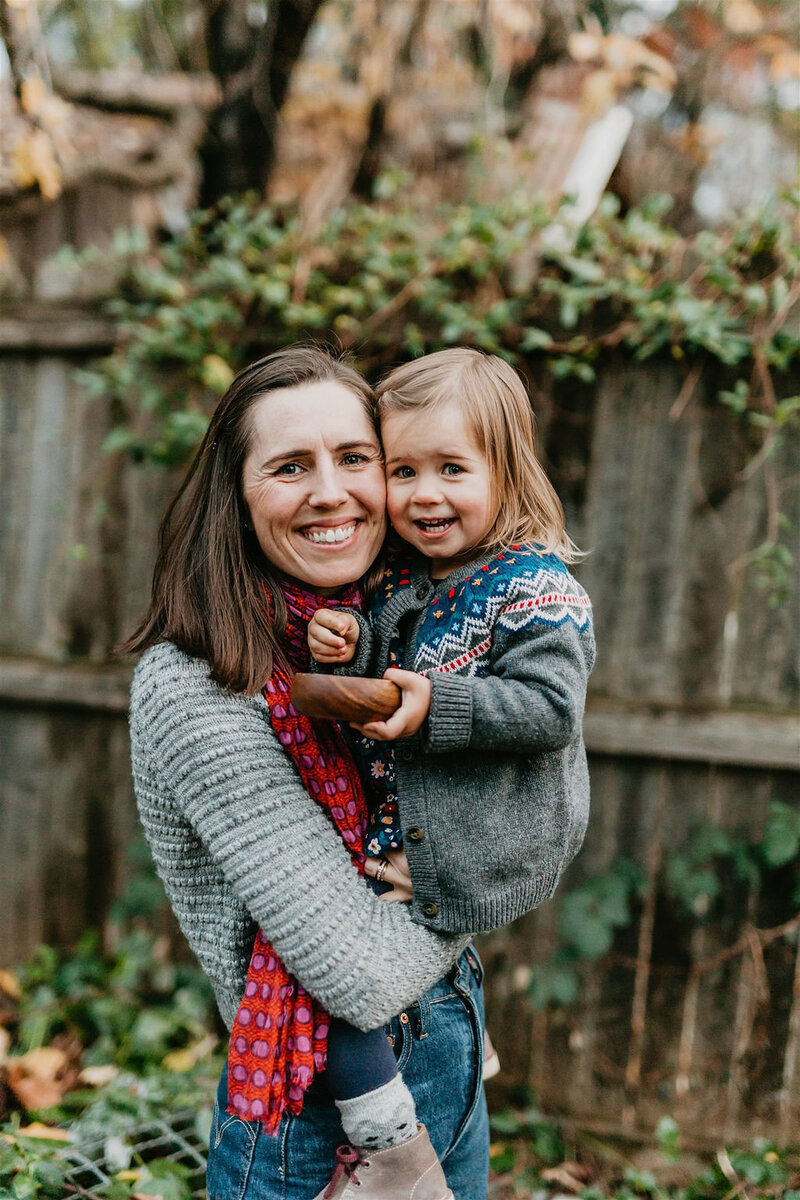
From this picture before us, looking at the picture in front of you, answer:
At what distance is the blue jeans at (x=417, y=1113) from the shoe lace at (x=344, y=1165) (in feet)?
0.21

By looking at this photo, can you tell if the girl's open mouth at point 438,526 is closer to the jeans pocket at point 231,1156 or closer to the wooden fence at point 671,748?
the jeans pocket at point 231,1156

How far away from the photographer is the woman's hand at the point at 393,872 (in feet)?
5.07

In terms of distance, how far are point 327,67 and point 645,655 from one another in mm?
3308

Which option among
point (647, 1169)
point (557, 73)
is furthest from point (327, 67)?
point (647, 1169)

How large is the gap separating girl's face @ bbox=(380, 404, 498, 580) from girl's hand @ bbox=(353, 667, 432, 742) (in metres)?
0.34

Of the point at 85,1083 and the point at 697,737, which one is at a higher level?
the point at 697,737

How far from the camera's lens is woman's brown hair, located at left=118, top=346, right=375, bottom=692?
152cm

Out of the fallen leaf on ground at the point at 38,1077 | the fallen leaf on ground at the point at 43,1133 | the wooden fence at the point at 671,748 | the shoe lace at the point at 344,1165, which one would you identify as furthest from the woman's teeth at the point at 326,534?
the fallen leaf on ground at the point at 38,1077

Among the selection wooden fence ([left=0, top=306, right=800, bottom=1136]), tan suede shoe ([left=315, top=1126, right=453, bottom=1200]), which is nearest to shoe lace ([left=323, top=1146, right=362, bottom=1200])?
tan suede shoe ([left=315, top=1126, right=453, bottom=1200])

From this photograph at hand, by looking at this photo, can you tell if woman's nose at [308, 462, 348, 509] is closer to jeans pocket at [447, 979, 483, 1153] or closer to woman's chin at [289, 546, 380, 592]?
woman's chin at [289, 546, 380, 592]

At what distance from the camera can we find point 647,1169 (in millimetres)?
2824

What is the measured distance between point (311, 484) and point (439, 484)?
0.76ft

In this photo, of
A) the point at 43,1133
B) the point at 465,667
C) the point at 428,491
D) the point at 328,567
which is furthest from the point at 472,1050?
the point at 43,1133

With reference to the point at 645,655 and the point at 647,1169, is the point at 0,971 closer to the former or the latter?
the point at 647,1169
